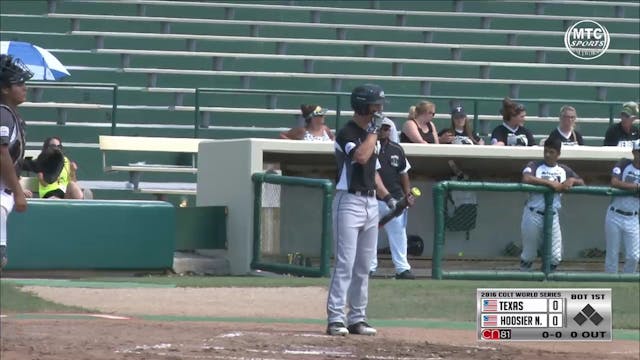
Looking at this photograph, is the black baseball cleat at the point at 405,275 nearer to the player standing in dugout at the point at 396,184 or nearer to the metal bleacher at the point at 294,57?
the player standing in dugout at the point at 396,184

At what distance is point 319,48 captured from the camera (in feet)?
71.1

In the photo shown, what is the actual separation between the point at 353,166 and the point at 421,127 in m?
5.93

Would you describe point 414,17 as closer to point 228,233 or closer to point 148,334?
point 228,233

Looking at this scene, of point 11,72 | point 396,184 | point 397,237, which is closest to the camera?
point 11,72

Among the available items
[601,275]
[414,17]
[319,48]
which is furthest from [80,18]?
[601,275]

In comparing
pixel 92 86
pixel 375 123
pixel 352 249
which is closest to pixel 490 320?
pixel 352 249

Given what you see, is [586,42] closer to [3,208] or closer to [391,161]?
[391,161]

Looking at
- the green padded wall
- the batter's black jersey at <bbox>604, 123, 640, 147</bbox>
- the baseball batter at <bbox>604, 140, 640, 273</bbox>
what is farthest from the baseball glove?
the batter's black jersey at <bbox>604, 123, 640, 147</bbox>

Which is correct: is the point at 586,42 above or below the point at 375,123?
above

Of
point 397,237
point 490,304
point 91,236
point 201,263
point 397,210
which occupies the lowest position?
point 201,263

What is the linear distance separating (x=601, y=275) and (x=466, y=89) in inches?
265

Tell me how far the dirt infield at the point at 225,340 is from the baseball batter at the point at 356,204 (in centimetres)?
35

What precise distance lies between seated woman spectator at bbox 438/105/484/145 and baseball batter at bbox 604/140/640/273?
186cm

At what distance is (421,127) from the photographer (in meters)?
15.8
